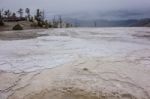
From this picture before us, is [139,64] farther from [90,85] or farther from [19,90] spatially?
[19,90]

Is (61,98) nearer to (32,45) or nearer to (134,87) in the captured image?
(134,87)

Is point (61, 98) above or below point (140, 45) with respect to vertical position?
below

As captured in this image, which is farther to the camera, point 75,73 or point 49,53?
point 49,53

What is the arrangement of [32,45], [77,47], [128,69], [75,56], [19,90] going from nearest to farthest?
[19,90] → [128,69] → [75,56] → [77,47] → [32,45]

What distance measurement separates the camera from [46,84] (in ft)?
A: 11.3

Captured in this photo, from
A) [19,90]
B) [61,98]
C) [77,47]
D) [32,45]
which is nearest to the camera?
[61,98]

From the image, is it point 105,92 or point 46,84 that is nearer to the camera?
point 105,92

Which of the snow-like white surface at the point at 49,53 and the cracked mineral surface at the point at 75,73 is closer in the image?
the cracked mineral surface at the point at 75,73

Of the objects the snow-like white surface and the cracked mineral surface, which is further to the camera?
the snow-like white surface

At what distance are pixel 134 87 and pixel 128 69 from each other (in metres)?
0.66

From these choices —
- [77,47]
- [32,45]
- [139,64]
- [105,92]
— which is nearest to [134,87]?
[105,92]

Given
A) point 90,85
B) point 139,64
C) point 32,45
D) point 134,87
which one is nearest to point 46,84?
point 90,85

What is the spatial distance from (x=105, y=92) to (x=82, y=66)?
96cm

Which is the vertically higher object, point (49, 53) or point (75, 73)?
point (49, 53)
